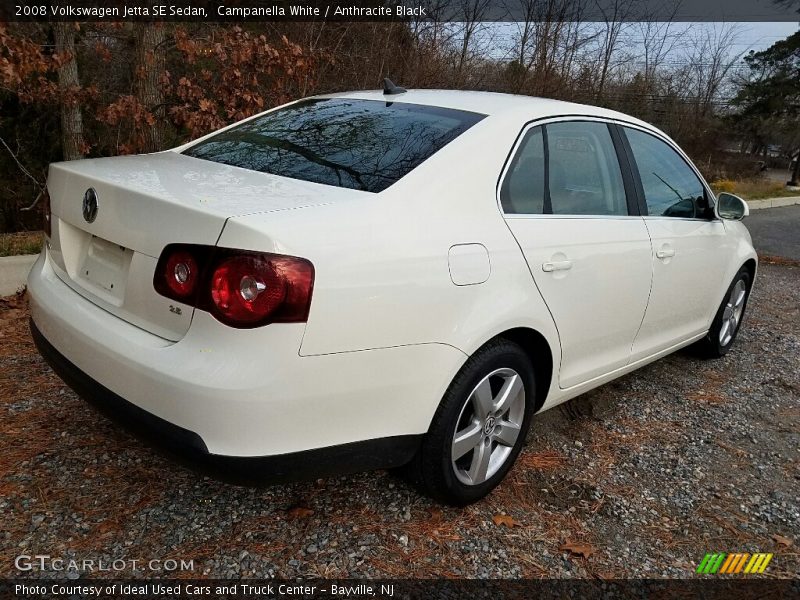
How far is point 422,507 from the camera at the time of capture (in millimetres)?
2541

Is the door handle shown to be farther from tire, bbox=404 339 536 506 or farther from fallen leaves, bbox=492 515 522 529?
fallen leaves, bbox=492 515 522 529

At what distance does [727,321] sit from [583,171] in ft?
7.53

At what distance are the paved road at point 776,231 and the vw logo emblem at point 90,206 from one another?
9.73 metres

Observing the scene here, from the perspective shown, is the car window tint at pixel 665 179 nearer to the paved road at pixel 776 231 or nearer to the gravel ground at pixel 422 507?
the gravel ground at pixel 422 507

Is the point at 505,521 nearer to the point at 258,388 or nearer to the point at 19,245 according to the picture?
the point at 258,388

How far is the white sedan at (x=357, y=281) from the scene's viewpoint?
71.2 inches

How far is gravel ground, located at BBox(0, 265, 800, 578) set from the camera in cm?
223

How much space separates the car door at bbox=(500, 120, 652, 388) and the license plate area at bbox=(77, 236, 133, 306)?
54.4 inches

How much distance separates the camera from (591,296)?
280 cm

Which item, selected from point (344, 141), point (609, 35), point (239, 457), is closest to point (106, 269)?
point (239, 457)

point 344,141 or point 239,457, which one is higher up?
point 344,141

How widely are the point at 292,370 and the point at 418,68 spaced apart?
7.42 meters

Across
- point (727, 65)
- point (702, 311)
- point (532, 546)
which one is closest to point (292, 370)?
point (532, 546)

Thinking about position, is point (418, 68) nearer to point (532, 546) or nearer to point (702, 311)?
point (702, 311)
